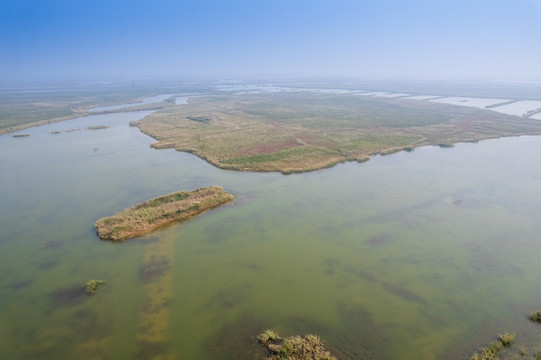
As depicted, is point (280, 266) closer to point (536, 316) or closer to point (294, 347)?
point (294, 347)

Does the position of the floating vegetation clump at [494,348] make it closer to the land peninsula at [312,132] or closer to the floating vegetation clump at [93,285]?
the floating vegetation clump at [93,285]

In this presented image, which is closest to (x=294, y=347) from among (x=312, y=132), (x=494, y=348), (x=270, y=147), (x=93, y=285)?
(x=494, y=348)

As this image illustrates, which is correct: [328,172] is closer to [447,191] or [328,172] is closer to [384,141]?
[447,191]

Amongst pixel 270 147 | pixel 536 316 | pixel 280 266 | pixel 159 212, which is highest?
pixel 270 147

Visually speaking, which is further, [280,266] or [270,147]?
[270,147]

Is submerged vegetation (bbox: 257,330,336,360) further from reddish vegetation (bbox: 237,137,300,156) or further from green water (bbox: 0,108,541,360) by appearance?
reddish vegetation (bbox: 237,137,300,156)

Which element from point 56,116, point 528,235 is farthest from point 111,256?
point 56,116

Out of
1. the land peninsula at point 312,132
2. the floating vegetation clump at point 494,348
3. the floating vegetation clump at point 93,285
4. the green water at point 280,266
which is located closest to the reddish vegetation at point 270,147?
the land peninsula at point 312,132
